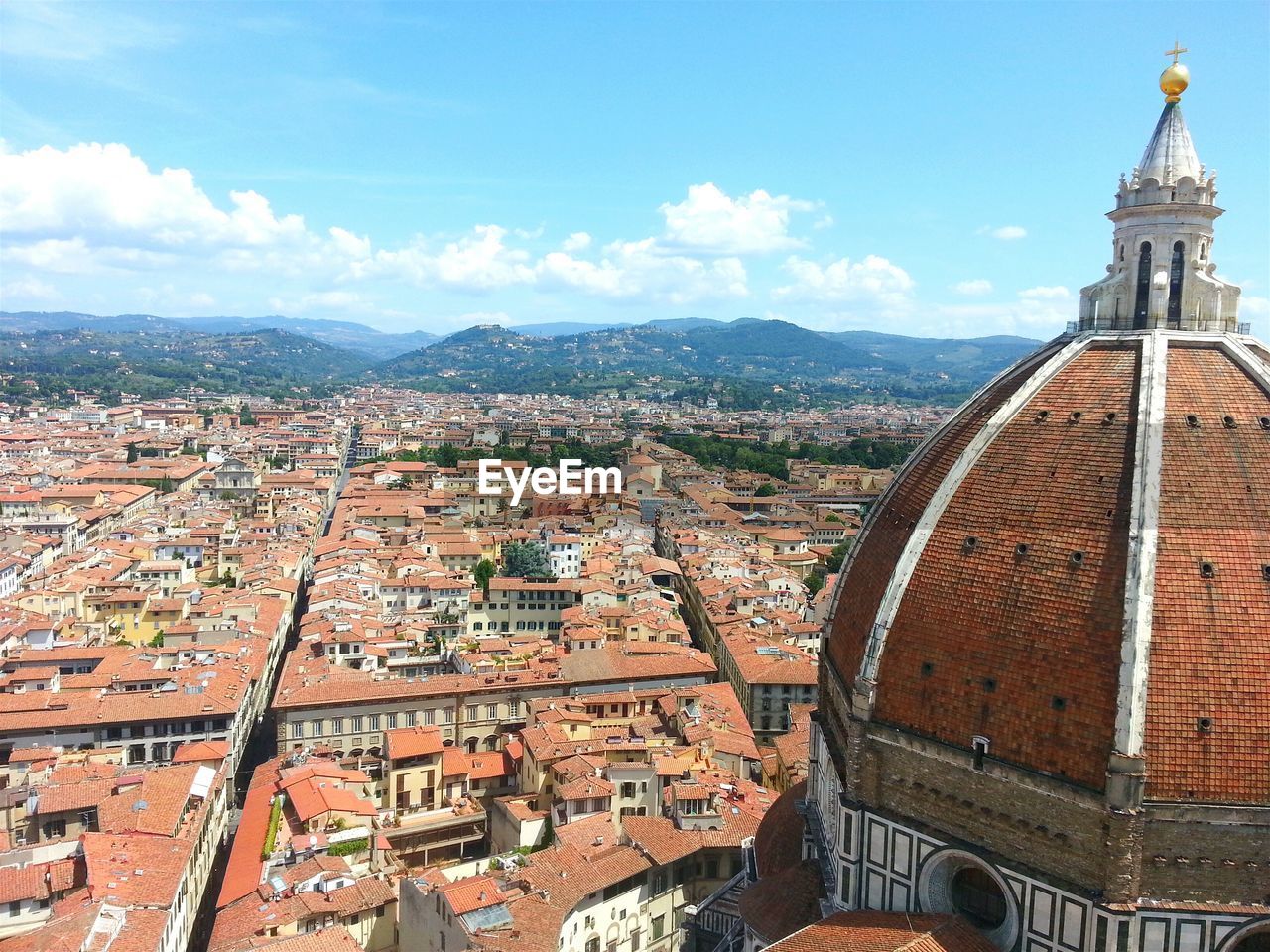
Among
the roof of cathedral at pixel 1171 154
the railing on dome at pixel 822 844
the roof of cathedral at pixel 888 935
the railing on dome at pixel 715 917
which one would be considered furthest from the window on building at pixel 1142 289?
the railing on dome at pixel 715 917

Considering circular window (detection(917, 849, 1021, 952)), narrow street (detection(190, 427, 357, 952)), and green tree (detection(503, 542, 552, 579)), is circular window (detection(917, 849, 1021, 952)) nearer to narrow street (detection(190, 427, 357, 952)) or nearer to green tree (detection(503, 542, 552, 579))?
narrow street (detection(190, 427, 357, 952))

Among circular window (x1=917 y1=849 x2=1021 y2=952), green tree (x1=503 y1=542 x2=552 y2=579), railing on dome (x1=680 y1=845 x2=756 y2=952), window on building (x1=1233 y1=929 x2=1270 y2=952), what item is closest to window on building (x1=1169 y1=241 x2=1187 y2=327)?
window on building (x1=1233 y1=929 x2=1270 y2=952)

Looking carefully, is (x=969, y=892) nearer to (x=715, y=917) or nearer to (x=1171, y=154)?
(x=715, y=917)

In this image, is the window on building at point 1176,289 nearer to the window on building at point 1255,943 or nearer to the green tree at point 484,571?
the window on building at point 1255,943

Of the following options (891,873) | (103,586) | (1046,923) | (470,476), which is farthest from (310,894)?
(470,476)

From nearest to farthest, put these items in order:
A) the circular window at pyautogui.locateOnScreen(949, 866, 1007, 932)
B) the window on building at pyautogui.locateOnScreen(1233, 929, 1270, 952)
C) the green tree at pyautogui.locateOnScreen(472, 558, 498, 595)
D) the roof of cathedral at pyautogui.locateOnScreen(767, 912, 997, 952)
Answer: the window on building at pyautogui.locateOnScreen(1233, 929, 1270, 952)
the roof of cathedral at pyautogui.locateOnScreen(767, 912, 997, 952)
the circular window at pyautogui.locateOnScreen(949, 866, 1007, 932)
the green tree at pyautogui.locateOnScreen(472, 558, 498, 595)

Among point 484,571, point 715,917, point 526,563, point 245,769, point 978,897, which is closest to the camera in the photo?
point 978,897

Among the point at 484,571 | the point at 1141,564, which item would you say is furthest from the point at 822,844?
the point at 484,571
